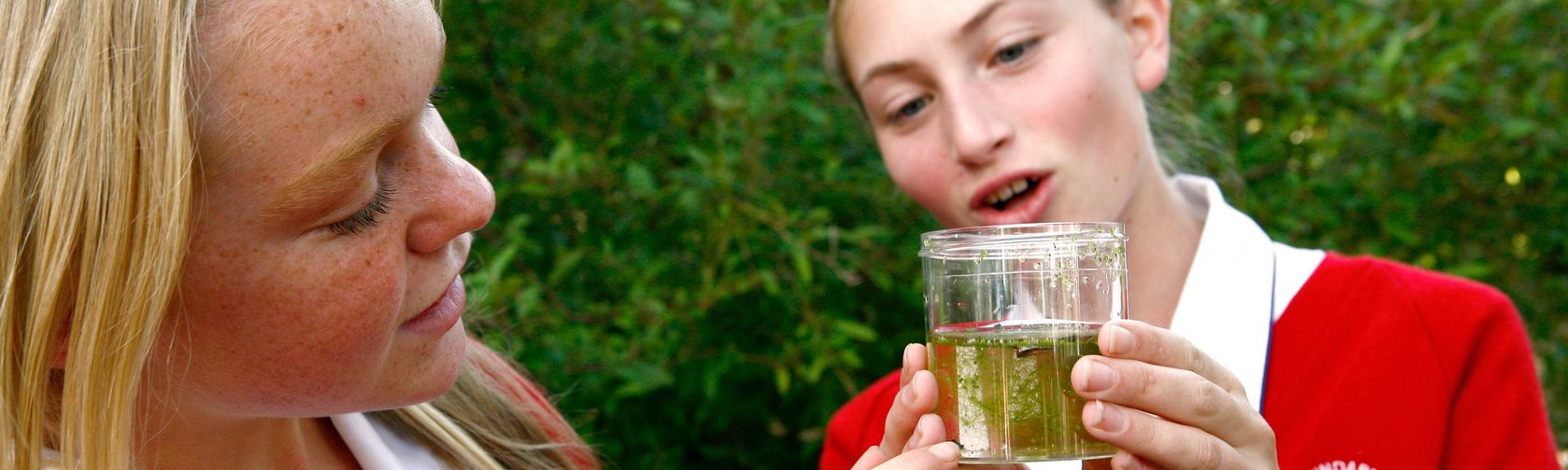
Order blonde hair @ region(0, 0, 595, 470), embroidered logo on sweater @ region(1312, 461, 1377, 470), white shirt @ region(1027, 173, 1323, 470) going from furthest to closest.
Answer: white shirt @ region(1027, 173, 1323, 470)
embroidered logo on sweater @ region(1312, 461, 1377, 470)
blonde hair @ region(0, 0, 595, 470)

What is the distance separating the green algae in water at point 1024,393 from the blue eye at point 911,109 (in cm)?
81

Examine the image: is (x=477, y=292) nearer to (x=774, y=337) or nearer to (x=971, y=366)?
(x=774, y=337)

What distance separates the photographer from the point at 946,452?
1.44 metres

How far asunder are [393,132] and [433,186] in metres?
0.09

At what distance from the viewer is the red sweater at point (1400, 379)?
6.39 ft

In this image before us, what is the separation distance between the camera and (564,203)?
3.05 meters

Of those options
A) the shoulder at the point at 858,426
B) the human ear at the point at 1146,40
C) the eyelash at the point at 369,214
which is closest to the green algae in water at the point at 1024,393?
the eyelash at the point at 369,214

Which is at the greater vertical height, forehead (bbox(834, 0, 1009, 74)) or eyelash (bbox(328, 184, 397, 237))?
eyelash (bbox(328, 184, 397, 237))

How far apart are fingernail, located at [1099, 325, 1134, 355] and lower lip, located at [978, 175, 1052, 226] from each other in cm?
66

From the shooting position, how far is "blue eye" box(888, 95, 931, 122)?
2221 mm

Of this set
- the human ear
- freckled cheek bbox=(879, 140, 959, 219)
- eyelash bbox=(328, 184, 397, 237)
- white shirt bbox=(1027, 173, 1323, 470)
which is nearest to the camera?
eyelash bbox=(328, 184, 397, 237)

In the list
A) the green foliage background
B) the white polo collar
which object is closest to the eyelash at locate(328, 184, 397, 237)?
the green foliage background

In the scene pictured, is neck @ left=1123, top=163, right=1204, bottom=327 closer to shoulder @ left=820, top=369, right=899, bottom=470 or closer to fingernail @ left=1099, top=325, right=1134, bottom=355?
shoulder @ left=820, top=369, right=899, bottom=470

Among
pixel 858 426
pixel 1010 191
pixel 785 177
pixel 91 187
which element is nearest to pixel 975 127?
pixel 1010 191
